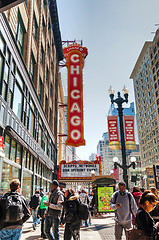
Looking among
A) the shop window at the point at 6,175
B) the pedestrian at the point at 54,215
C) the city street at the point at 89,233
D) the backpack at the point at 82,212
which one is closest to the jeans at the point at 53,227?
the pedestrian at the point at 54,215

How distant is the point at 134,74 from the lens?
98.1 meters

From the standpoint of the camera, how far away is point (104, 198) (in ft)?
52.3

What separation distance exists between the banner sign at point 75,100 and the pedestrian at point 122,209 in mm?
24463

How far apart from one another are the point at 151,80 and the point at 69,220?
78.2 metres

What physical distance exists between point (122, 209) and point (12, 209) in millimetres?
3166

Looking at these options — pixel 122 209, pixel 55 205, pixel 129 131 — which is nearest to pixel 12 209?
pixel 55 205

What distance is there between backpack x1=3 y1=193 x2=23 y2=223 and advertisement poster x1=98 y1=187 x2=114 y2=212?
12.5 meters

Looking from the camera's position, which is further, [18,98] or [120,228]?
[18,98]

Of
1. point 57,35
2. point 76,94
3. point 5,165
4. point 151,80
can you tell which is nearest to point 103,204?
point 5,165

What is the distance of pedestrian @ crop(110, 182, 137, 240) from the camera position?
589 centimetres

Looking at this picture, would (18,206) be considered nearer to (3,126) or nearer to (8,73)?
(3,126)

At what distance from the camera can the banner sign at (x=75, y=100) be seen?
102 feet

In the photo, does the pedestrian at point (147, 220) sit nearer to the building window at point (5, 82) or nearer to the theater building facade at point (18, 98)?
the theater building facade at point (18, 98)

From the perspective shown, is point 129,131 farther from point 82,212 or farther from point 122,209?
point 82,212
